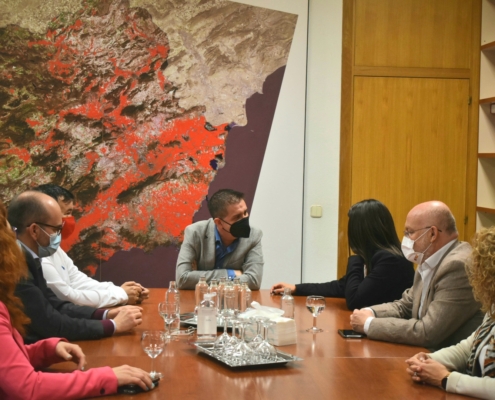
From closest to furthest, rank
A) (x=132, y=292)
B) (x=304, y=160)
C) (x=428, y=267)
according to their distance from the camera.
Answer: (x=428, y=267)
(x=132, y=292)
(x=304, y=160)

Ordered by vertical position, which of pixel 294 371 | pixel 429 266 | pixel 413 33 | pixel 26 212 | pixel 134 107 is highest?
pixel 413 33

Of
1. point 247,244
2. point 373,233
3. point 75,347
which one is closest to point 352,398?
point 75,347

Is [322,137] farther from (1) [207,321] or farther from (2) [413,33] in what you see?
(1) [207,321]

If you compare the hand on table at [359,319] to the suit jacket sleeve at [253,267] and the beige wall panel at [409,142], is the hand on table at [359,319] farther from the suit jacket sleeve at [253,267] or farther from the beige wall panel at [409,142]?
the beige wall panel at [409,142]

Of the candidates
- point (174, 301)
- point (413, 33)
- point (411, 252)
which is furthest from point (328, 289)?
point (413, 33)

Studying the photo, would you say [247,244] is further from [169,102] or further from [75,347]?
[75,347]

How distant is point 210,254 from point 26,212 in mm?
1626

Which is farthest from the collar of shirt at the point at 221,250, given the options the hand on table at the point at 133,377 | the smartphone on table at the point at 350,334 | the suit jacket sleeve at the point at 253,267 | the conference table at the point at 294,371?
the hand on table at the point at 133,377

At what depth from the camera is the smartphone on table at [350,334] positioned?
113 inches

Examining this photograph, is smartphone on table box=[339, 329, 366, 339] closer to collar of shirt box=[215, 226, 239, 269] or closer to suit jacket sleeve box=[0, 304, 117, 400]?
suit jacket sleeve box=[0, 304, 117, 400]

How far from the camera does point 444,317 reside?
2729 mm

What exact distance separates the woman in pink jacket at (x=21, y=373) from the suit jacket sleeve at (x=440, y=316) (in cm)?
119

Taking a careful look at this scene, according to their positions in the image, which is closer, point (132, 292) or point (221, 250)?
point (132, 292)

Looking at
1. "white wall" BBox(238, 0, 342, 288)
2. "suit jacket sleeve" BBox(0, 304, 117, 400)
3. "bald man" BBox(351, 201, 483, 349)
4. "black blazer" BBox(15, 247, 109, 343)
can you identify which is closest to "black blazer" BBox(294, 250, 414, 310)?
"bald man" BBox(351, 201, 483, 349)
